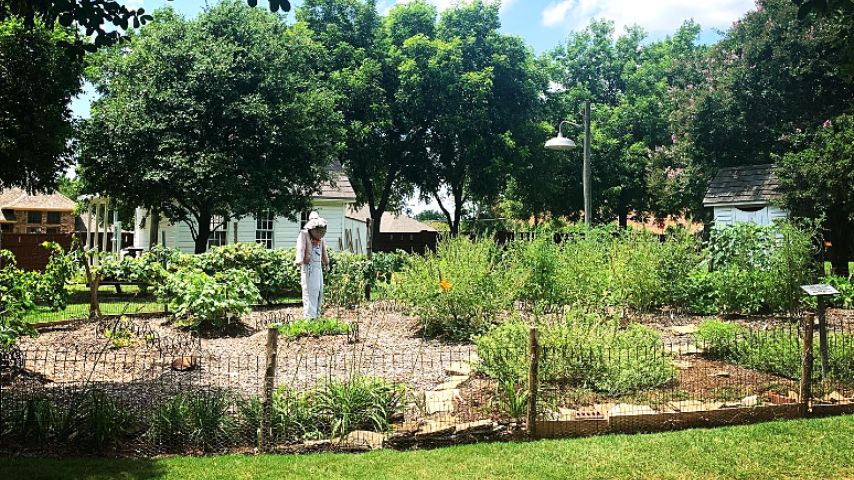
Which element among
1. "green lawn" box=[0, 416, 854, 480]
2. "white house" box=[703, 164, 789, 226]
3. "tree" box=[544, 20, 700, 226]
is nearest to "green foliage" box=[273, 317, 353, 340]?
"green lawn" box=[0, 416, 854, 480]

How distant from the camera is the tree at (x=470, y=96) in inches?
1073

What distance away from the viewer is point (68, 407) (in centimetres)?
598

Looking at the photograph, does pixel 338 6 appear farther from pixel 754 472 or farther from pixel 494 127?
pixel 754 472

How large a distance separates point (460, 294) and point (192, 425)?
206 inches

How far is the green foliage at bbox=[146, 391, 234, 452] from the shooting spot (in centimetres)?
549

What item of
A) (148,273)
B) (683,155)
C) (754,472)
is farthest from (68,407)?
(683,155)

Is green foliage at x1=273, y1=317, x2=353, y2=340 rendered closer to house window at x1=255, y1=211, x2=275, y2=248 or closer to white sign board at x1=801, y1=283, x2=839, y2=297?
white sign board at x1=801, y1=283, x2=839, y2=297

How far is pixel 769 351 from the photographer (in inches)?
302

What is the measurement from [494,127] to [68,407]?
24847 mm

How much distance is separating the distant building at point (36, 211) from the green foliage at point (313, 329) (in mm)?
43905

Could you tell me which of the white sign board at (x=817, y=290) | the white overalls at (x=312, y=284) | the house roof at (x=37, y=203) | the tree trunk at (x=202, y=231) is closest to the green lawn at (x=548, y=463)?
the white sign board at (x=817, y=290)

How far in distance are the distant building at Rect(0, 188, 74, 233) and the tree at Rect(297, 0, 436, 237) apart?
29890mm

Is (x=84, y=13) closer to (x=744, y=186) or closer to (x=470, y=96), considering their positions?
(x=744, y=186)

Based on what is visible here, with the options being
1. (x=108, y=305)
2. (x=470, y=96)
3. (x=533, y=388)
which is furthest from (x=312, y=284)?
(x=470, y=96)
